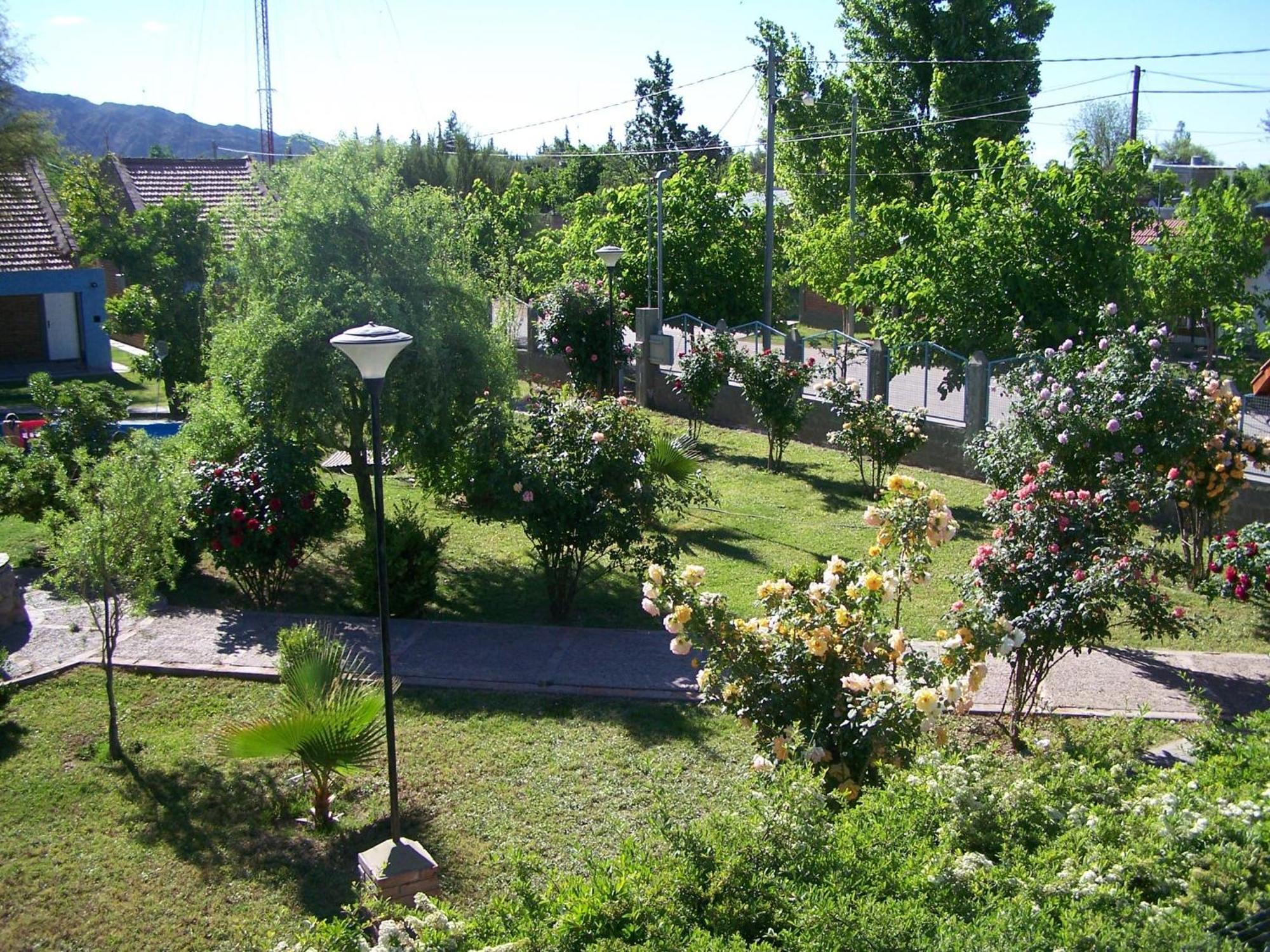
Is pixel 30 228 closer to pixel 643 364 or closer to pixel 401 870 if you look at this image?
pixel 643 364

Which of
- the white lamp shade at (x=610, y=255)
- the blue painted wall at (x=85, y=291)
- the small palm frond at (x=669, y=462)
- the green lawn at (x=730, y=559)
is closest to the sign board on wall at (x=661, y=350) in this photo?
the white lamp shade at (x=610, y=255)

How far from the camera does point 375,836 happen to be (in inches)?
267

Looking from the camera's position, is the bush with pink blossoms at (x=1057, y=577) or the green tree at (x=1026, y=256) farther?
the green tree at (x=1026, y=256)

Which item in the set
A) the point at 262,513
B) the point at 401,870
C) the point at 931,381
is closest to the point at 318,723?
the point at 401,870

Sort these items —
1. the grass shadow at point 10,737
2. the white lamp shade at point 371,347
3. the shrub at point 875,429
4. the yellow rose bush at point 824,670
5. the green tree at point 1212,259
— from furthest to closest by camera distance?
the green tree at point 1212,259 → the shrub at point 875,429 → the grass shadow at point 10,737 → the white lamp shade at point 371,347 → the yellow rose bush at point 824,670

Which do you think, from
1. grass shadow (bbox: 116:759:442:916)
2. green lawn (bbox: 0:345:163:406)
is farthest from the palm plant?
green lawn (bbox: 0:345:163:406)

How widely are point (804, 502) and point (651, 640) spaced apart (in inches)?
208

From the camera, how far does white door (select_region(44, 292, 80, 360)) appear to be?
2662 centimetres

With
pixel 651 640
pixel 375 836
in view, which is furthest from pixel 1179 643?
pixel 375 836

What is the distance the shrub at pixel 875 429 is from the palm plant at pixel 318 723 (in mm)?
8795

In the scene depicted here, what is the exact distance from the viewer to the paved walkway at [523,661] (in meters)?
8.73

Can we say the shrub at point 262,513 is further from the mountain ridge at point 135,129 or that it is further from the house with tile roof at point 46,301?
the mountain ridge at point 135,129

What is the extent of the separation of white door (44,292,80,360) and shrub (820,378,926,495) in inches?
778

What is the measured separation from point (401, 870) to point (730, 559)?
6.65 metres
